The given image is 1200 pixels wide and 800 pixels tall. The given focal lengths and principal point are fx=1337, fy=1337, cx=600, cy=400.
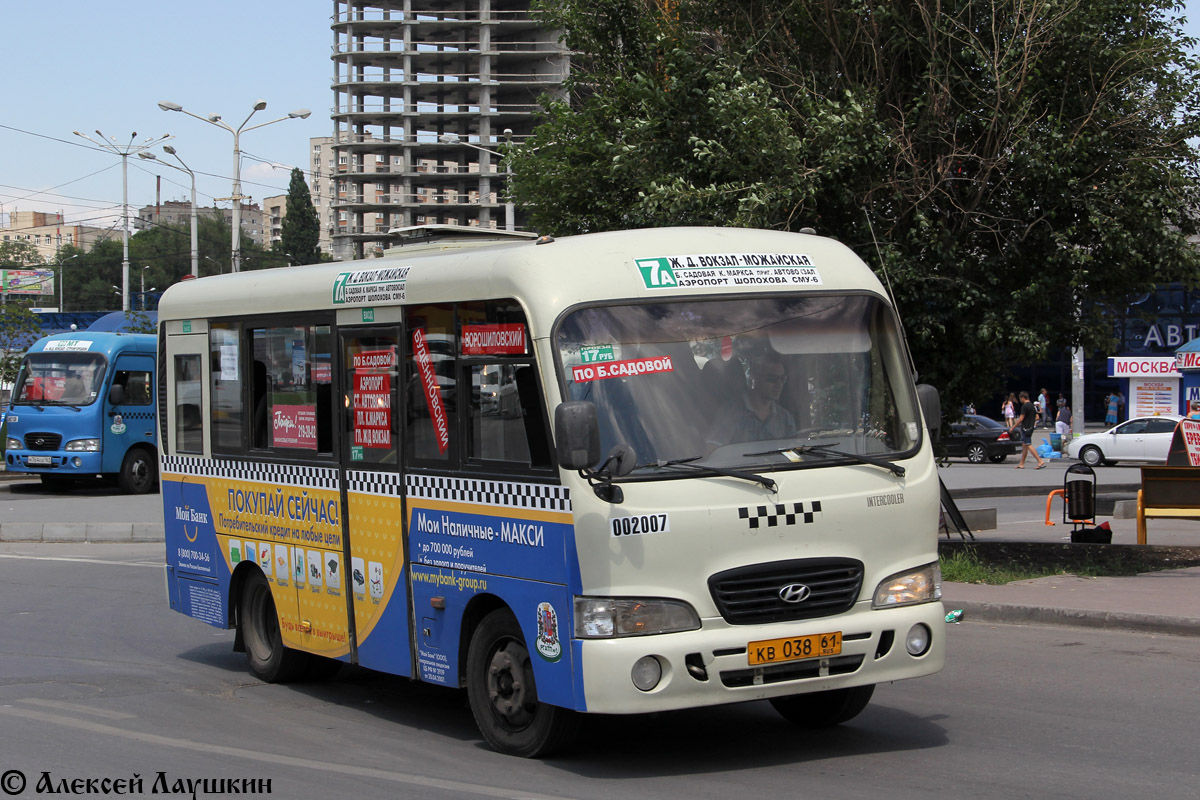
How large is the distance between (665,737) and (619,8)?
388 inches

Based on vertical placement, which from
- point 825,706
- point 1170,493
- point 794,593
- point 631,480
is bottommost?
point 825,706

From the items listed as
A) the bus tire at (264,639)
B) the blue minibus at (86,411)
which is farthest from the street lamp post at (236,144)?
the bus tire at (264,639)

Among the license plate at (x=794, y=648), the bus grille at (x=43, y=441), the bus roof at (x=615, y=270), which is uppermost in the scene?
the bus roof at (x=615, y=270)

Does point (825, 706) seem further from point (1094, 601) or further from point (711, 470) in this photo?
point (1094, 601)

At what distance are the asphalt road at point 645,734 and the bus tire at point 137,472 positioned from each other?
1618 cm

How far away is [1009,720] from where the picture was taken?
761 centimetres

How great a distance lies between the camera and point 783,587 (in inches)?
255

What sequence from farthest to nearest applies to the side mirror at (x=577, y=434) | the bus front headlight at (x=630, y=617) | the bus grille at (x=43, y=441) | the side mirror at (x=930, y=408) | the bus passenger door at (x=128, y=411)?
the bus passenger door at (x=128, y=411), the bus grille at (x=43, y=441), the side mirror at (x=930, y=408), the bus front headlight at (x=630, y=617), the side mirror at (x=577, y=434)

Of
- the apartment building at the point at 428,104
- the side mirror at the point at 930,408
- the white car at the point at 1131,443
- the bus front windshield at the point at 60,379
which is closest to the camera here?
the side mirror at the point at 930,408

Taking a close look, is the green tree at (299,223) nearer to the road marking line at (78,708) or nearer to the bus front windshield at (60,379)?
the bus front windshield at (60,379)

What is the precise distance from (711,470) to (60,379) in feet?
74.7

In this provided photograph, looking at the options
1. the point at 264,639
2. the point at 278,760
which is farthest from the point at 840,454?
the point at 264,639

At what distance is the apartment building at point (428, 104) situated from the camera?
123000 mm

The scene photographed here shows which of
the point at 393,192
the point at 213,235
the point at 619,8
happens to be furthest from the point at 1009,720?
the point at 213,235
